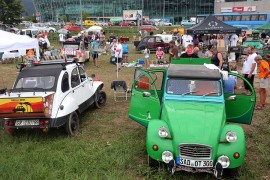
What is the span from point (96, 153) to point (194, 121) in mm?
2281

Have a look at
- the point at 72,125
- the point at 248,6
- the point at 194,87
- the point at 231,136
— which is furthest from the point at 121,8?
the point at 231,136

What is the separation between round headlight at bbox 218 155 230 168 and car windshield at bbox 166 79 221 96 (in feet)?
5.08

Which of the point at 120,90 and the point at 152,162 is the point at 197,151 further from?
the point at 120,90

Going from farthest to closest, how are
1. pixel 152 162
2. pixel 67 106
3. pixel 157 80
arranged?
pixel 157 80 < pixel 67 106 < pixel 152 162

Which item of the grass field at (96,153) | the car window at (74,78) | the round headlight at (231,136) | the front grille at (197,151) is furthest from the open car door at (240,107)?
the car window at (74,78)

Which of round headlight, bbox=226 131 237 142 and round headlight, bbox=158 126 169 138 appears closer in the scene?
round headlight, bbox=226 131 237 142

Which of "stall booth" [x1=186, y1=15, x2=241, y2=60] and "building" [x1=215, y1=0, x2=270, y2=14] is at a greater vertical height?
"building" [x1=215, y1=0, x2=270, y2=14]

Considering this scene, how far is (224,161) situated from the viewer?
16.6 ft

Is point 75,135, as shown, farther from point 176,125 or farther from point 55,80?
point 176,125

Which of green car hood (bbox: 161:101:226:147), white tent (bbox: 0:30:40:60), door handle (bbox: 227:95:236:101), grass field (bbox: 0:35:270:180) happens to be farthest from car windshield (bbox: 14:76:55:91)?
door handle (bbox: 227:95:236:101)

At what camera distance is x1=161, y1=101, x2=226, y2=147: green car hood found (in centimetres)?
516

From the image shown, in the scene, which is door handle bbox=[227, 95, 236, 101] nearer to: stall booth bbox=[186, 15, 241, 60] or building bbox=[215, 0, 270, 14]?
stall booth bbox=[186, 15, 241, 60]

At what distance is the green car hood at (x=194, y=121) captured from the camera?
516 cm

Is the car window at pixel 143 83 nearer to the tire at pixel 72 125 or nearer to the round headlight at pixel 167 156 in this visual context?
the tire at pixel 72 125
